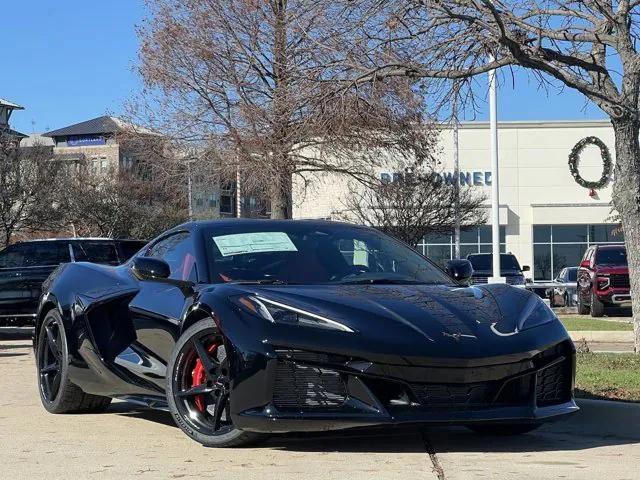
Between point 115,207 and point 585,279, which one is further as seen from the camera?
point 115,207

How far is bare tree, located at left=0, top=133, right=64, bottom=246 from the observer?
1377 inches

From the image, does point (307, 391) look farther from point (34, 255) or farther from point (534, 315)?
point (34, 255)

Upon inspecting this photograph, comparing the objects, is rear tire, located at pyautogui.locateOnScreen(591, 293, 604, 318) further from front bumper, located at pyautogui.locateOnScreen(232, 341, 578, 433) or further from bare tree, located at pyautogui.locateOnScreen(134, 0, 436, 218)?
front bumper, located at pyautogui.locateOnScreen(232, 341, 578, 433)

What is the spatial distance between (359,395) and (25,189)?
33.1m

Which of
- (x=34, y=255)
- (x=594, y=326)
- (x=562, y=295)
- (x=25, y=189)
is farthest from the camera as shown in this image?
(x=25, y=189)

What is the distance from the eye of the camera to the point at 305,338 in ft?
16.6

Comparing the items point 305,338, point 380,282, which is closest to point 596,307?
point 380,282

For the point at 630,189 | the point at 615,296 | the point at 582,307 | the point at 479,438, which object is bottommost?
the point at 582,307

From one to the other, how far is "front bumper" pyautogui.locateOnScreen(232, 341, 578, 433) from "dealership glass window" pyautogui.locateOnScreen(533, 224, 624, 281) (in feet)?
134

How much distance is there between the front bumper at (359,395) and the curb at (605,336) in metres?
10.5

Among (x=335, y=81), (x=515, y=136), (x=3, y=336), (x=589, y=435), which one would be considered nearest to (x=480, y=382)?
(x=589, y=435)

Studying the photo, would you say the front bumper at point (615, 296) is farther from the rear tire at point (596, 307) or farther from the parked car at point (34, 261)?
the parked car at point (34, 261)

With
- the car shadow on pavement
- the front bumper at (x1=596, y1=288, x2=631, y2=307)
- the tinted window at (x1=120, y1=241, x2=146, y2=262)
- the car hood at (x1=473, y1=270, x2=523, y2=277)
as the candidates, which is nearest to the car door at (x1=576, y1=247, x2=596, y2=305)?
the front bumper at (x1=596, y1=288, x2=631, y2=307)

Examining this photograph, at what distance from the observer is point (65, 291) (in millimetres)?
7227
